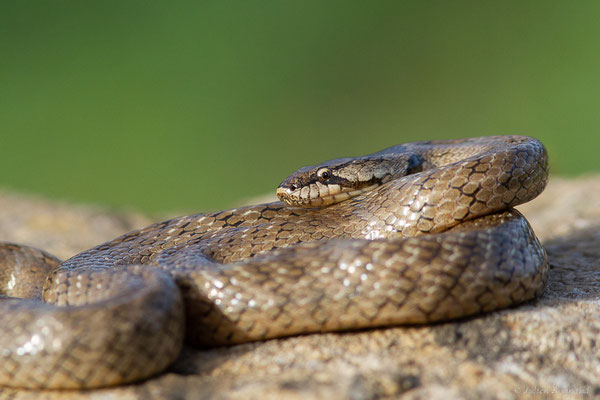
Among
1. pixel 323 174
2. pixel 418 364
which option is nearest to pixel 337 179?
pixel 323 174

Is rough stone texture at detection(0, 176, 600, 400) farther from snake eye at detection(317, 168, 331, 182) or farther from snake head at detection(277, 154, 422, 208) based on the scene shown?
snake eye at detection(317, 168, 331, 182)

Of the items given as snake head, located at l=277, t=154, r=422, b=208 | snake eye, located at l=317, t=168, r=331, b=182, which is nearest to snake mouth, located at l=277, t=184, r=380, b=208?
snake head, located at l=277, t=154, r=422, b=208

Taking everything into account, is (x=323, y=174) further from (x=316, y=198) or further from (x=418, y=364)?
(x=418, y=364)

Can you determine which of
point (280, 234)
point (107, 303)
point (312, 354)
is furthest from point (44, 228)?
point (312, 354)

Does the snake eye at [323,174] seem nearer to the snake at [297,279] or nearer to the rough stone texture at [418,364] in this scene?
the snake at [297,279]

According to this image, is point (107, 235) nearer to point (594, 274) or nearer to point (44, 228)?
point (44, 228)

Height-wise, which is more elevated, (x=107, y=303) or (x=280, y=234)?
(x=107, y=303)

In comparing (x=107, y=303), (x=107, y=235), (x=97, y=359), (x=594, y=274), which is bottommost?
(x=594, y=274)
